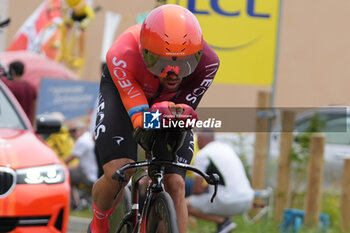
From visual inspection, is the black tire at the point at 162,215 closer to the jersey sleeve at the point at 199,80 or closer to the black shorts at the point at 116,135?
the black shorts at the point at 116,135

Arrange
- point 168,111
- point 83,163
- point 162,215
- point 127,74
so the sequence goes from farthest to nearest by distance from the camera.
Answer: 1. point 83,163
2. point 127,74
3. point 162,215
4. point 168,111

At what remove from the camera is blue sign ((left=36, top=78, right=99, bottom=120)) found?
496 inches

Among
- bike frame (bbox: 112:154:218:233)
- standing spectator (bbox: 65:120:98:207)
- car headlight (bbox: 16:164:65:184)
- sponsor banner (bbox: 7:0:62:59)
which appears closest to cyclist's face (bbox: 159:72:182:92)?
bike frame (bbox: 112:154:218:233)

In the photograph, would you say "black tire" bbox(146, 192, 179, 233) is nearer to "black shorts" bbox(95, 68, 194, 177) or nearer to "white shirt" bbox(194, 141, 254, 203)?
"black shorts" bbox(95, 68, 194, 177)

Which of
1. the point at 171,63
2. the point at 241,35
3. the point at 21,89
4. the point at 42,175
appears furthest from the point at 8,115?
the point at 21,89

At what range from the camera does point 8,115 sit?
280 inches

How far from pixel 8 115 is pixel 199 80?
8.61 ft

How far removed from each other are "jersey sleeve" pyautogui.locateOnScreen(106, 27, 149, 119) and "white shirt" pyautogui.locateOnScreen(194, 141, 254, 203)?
415cm

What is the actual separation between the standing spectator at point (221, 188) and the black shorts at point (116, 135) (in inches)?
154

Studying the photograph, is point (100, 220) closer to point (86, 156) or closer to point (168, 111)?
point (168, 111)

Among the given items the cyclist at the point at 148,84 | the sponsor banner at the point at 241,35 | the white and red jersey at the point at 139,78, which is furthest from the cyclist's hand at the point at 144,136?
the sponsor banner at the point at 241,35

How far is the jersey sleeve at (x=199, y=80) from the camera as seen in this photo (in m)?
5.03

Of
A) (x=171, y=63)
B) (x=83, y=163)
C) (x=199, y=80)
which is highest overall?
(x=171, y=63)

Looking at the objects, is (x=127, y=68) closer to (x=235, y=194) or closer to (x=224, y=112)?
(x=224, y=112)
